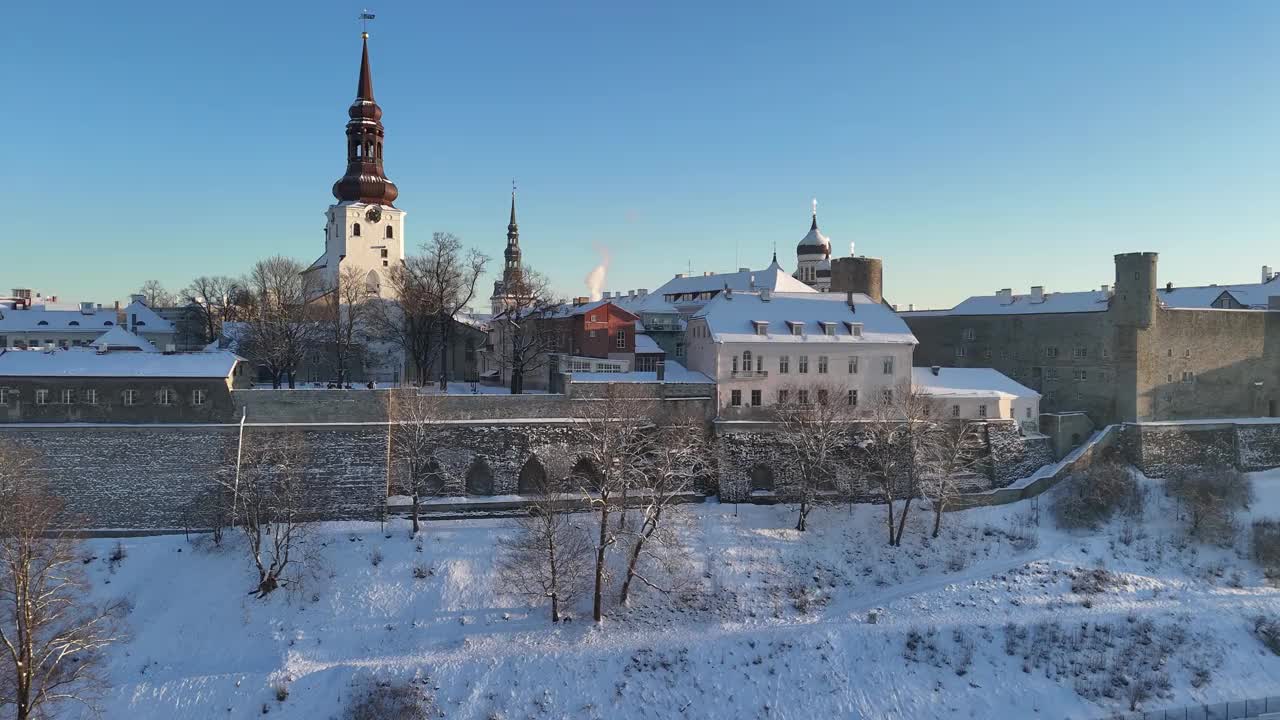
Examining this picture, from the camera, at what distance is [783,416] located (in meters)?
39.7

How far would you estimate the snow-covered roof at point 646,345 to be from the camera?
154 feet

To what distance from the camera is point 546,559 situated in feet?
100

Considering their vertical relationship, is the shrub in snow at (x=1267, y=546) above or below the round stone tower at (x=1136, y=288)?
below

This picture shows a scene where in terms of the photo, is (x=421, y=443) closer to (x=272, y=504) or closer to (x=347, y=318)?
(x=272, y=504)

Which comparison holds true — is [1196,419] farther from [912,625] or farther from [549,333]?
[549,333]

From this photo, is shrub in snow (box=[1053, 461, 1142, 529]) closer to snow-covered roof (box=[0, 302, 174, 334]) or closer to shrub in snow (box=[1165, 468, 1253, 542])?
shrub in snow (box=[1165, 468, 1253, 542])

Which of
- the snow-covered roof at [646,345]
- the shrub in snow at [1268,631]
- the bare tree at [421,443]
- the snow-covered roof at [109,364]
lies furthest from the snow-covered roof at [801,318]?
the snow-covered roof at [109,364]

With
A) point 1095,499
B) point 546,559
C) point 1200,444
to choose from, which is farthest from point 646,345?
point 1200,444

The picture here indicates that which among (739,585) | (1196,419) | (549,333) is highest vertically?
(549,333)

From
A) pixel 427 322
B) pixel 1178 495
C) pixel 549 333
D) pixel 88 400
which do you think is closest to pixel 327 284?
pixel 427 322

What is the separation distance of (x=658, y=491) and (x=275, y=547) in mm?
13873

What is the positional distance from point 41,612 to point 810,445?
2774 centimetres

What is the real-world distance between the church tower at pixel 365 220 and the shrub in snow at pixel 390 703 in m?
31.6

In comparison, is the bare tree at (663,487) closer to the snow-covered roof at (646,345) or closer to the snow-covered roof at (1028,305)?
the snow-covered roof at (646,345)
